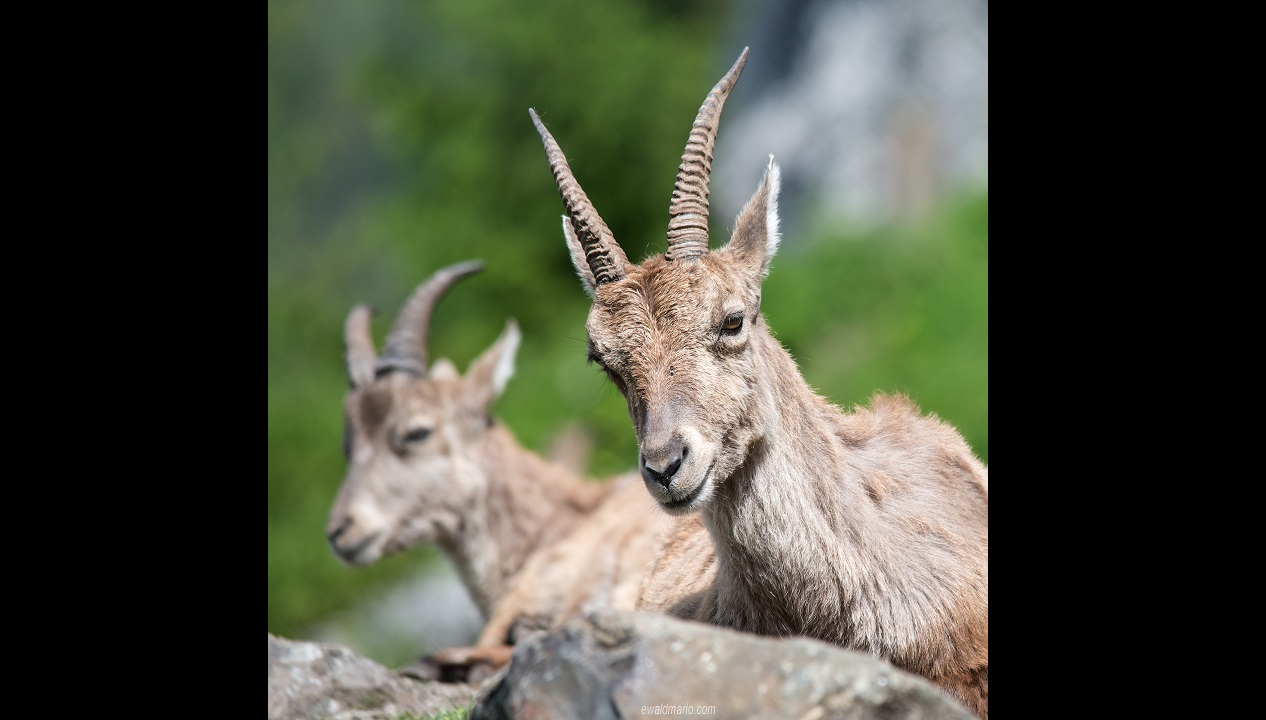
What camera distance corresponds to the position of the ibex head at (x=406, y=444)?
11734 millimetres

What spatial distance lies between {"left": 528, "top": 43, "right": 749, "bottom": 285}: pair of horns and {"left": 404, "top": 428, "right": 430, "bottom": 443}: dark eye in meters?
5.59

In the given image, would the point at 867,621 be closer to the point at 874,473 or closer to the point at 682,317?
the point at 874,473

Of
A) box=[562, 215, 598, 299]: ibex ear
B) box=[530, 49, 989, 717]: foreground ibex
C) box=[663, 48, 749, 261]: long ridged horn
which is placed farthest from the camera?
box=[562, 215, 598, 299]: ibex ear

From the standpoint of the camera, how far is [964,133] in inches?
953

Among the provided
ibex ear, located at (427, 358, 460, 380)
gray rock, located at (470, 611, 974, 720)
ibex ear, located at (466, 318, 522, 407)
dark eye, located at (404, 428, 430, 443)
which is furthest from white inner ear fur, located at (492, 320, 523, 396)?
gray rock, located at (470, 611, 974, 720)

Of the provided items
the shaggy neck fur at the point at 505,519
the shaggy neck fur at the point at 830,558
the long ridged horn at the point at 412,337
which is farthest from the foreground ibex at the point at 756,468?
the long ridged horn at the point at 412,337

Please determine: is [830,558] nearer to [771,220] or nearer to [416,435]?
[771,220]

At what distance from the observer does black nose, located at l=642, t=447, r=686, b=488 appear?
18.8 ft

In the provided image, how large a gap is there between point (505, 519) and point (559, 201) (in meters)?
17.1

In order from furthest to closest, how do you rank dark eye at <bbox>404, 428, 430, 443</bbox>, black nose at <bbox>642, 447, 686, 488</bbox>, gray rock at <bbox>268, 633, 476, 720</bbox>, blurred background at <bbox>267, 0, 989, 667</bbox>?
blurred background at <bbox>267, 0, 989, 667</bbox>
dark eye at <bbox>404, 428, 430, 443</bbox>
gray rock at <bbox>268, 633, 476, 720</bbox>
black nose at <bbox>642, 447, 686, 488</bbox>

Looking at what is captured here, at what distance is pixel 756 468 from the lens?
6199 mm

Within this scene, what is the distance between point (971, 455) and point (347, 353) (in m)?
6.55

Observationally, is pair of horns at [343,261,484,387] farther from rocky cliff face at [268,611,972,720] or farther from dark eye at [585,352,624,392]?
rocky cliff face at [268,611,972,720]

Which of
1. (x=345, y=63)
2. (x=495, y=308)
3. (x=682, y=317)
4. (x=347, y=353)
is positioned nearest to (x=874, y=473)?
(x=682, y=317)
